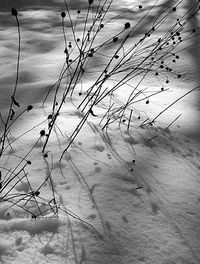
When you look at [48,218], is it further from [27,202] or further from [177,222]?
[177,222]

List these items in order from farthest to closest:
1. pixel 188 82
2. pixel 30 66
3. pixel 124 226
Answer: pixel 30 66 < pixel 188 82 < pixel 124 226

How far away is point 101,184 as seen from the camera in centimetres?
153

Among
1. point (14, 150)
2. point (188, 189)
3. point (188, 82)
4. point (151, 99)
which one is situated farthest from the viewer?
point (188, 82)

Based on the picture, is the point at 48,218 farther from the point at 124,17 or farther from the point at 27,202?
the point at 124,17

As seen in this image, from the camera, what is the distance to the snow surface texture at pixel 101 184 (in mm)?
1217

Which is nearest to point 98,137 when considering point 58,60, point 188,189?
point 188,189

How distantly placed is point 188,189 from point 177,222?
25 centimetres

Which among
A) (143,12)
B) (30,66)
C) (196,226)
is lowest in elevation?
(196,226)

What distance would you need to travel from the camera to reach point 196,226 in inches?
53.6

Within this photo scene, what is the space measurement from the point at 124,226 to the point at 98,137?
2.29 feet

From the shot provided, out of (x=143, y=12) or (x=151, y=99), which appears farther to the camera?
(x=143, y=12)

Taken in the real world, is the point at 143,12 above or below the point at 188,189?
above

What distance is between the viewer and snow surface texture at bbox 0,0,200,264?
122 cm

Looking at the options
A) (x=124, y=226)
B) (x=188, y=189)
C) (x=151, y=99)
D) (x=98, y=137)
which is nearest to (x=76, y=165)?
(x=98, y=137)
